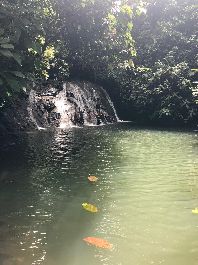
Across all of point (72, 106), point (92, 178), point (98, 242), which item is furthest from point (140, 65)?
point (98, 242)

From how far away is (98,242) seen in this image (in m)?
6.39

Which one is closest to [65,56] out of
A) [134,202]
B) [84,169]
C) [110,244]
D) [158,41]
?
[158,41]

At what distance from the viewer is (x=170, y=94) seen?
3238 cm

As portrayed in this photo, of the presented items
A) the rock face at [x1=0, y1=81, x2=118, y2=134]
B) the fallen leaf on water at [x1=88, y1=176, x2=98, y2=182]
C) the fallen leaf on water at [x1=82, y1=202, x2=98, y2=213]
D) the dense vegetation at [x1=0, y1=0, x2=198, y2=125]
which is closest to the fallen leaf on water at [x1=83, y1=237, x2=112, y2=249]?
the fallen leaf on water at [x1=82, y1=202, x2=98, y2=213]

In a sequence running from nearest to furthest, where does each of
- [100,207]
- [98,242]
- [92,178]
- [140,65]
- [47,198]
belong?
[98,242]
[100,207]
[47,198]
[92,178]
[140,65]

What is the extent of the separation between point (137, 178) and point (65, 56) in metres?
24.4

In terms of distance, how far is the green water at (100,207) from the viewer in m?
6.04

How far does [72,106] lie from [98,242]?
25087 millimetres

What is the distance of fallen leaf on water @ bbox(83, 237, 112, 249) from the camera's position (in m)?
6.28

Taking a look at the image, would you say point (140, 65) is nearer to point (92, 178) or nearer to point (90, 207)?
point (92, 178)

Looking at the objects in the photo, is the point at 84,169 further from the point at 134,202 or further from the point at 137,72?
the point at 137,72

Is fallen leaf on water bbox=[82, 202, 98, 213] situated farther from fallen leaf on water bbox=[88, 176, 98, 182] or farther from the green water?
fallen leaf on water bbox=[88, 176, 98, 182]

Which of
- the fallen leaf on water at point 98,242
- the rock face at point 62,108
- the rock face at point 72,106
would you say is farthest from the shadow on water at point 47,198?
the rock face at point 72,106

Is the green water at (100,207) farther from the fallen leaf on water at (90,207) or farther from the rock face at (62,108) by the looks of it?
the rock face at (62,108)
